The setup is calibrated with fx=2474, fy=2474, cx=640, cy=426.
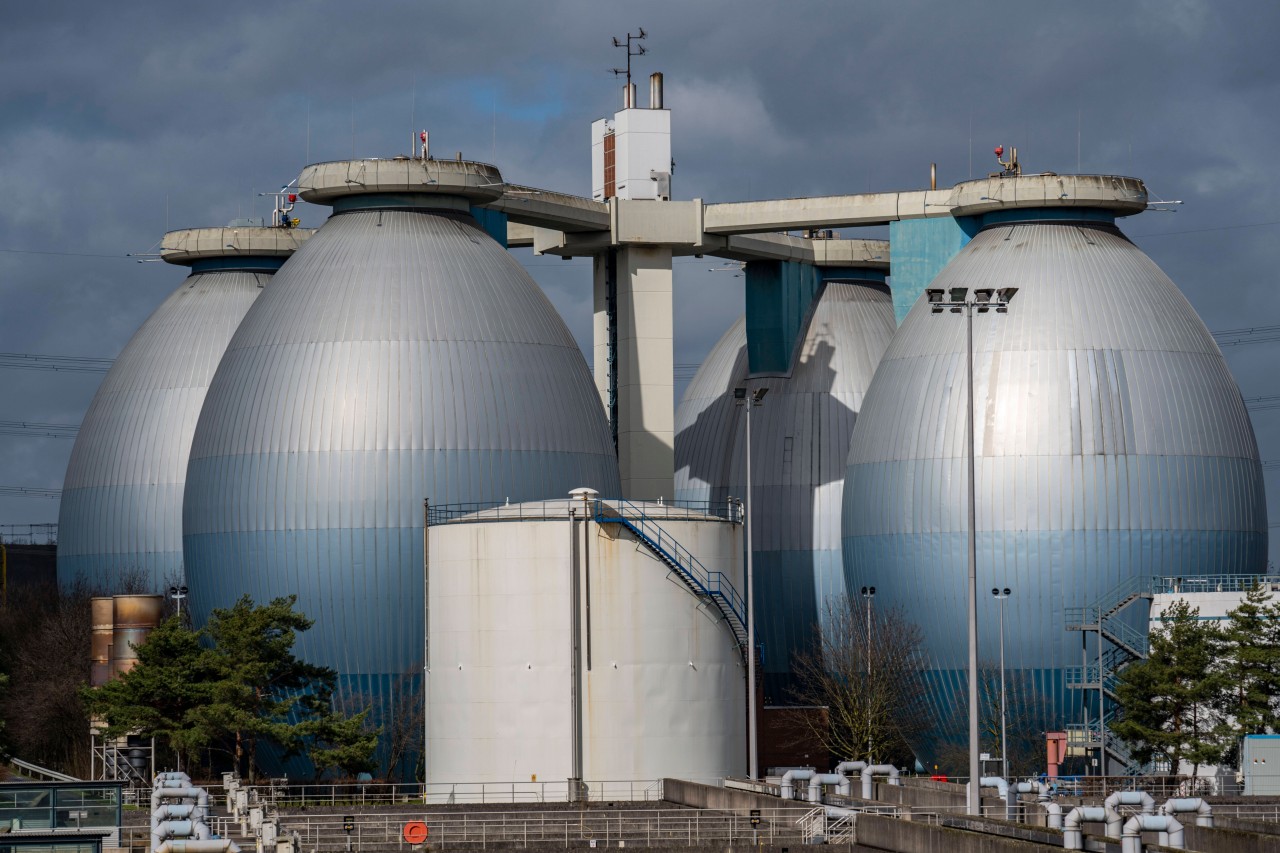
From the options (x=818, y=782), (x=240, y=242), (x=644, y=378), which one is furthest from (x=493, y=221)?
(x=818, y=782)

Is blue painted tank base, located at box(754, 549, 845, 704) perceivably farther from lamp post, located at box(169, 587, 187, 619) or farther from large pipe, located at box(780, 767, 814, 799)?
large pipe, located at box(780, 767, 814, 799)

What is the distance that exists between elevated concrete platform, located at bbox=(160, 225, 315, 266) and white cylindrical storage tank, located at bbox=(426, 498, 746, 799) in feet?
128

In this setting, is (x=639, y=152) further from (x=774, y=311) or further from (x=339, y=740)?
(x=339, y=740)

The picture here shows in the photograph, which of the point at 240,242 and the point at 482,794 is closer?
the point at 482,794

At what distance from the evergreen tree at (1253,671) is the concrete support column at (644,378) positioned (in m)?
26.1

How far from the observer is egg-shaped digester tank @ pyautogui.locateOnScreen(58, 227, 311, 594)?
4099 inches

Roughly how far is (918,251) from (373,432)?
27070mm

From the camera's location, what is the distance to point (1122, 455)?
88.3 metres

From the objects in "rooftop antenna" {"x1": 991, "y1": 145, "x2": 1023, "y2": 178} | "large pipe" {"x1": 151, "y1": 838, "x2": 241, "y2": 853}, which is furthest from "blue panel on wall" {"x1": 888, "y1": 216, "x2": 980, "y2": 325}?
"large pipe" {"x1": 151, "y1": 838, "x2": 241, "y2": 853}

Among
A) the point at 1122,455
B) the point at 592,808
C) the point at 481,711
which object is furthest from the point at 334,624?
the point at 1122,455

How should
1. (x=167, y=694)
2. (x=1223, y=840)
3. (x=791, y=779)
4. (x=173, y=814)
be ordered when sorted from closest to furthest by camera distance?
(x=1223, y=840) < (x=173, y=814) < (x=791, y=779) < (x=167, y=694)

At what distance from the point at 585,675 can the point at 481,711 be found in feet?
10.8

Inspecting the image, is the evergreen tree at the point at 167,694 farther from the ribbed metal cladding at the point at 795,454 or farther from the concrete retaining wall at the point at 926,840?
the ribbed metal cladding at the point at 795,454

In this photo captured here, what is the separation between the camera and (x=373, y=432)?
84688 millimetres
